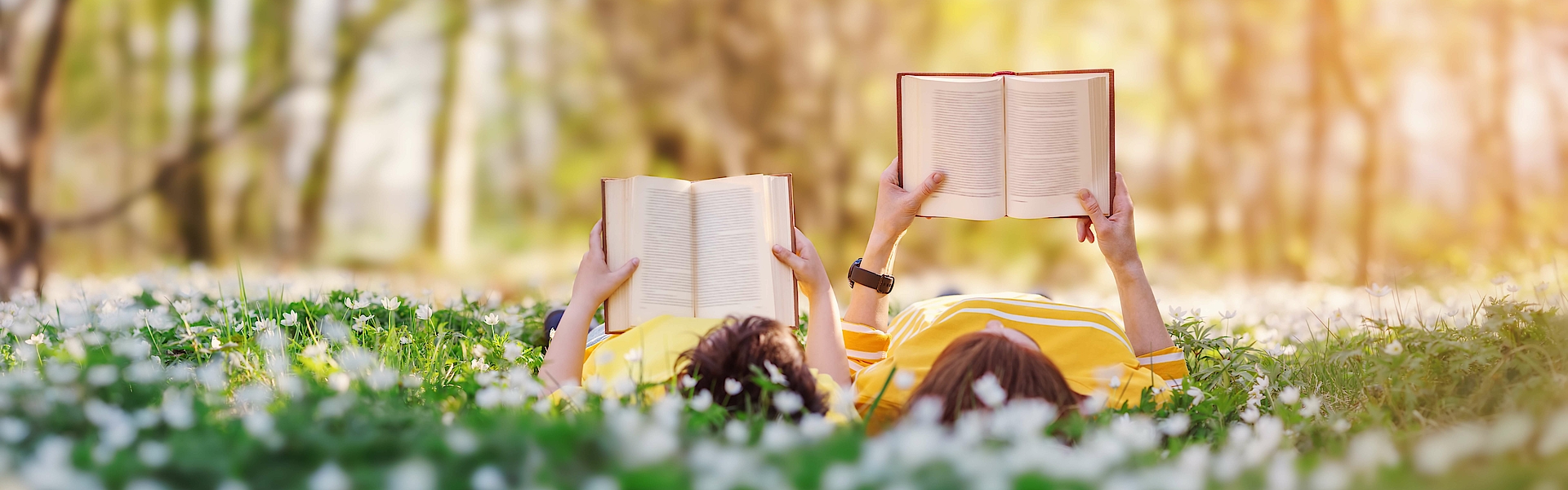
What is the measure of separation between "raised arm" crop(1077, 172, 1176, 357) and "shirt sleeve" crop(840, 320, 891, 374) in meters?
0.77

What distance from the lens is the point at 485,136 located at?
12453mm

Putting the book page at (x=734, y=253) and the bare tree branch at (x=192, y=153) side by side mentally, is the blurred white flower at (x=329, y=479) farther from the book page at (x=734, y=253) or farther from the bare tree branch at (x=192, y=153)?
the bare tree branch at (x=192, y=153)

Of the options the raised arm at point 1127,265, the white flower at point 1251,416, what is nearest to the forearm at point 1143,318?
the raised arm at point 1127,265

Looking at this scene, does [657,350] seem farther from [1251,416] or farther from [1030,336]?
[1251,416]

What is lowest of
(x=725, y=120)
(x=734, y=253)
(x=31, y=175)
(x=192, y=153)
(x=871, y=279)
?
(x=871, y=279)

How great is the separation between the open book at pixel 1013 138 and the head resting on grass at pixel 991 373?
2.60 feet

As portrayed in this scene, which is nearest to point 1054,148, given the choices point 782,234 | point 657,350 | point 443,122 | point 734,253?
point 782,234

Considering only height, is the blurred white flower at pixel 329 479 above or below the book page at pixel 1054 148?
below

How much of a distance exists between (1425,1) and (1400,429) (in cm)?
Result: 1143

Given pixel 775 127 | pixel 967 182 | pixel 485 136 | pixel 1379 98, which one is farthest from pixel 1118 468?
pixel 1379 98

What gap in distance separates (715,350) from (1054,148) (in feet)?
4.34

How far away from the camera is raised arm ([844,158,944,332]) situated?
317 cm

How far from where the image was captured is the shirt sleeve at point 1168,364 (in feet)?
10.3

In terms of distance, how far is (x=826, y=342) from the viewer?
9.51 ft
